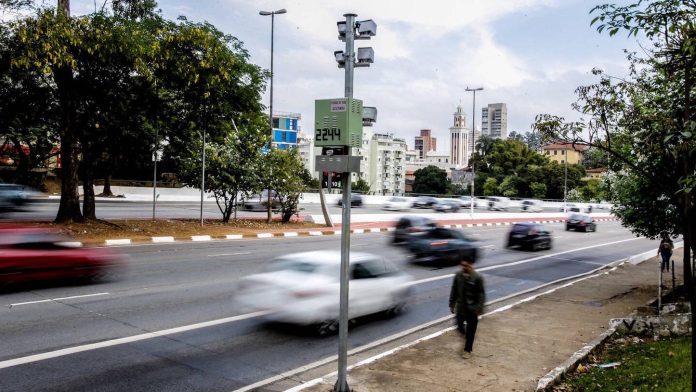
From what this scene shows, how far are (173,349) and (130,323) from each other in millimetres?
1704

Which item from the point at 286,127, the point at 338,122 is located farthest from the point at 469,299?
the point at 286,127

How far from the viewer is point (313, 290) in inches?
379

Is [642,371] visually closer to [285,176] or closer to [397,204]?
[285,176]

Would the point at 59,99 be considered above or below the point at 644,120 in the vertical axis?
above

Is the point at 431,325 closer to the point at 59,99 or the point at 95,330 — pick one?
the point at 95,330

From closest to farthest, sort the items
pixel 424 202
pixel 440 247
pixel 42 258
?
pixel 42 258, pixel 440 247, pixel 424 202

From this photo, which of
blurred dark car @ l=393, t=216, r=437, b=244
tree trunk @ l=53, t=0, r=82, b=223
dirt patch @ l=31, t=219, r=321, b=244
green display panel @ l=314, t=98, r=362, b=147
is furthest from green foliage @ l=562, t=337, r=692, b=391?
tree trunk @ l=53, t=0, r=82, b=223

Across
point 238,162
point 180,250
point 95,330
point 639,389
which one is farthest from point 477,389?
point 238,162

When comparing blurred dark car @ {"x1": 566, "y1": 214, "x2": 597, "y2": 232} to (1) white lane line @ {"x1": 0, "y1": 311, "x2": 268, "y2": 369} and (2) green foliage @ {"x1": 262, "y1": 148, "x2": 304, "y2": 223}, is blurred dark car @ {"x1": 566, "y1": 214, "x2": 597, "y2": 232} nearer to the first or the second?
(2) green foliage @ {"x1": 262, "y1": 148, "x2": 304, "y2": 223}

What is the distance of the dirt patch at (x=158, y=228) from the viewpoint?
71.8 feet

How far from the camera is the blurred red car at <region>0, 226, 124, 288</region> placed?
1154cm

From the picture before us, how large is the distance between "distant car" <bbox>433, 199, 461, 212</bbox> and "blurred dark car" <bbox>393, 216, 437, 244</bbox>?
34214 mm

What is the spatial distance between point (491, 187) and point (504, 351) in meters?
90.2

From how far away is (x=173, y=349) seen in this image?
8.59m
